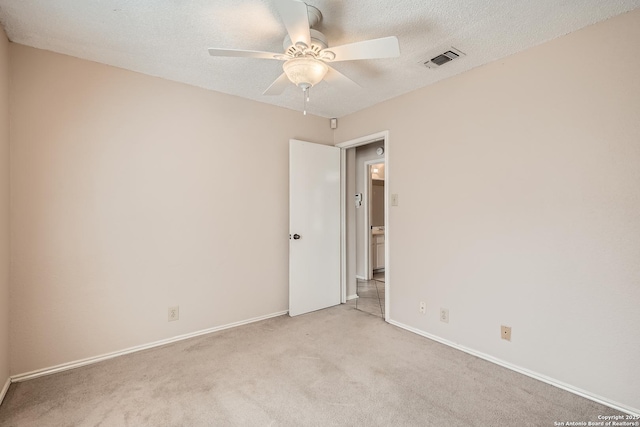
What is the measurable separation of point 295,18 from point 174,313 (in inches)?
104

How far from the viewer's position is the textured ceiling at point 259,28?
1.76 meters

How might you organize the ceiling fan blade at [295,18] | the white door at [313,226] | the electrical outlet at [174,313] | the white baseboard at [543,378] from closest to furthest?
the ceiling fan blade at [295,18]
the white baseboard at [543,378]
the electrical outlet at [174,313]
the white door at [313,226]

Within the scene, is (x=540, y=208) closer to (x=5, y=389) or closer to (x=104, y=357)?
(x=104, y=357)

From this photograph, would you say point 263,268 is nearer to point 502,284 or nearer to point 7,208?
point 7,208

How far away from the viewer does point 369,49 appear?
1.65 meters

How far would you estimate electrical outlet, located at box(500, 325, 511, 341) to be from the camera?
7.57 ft

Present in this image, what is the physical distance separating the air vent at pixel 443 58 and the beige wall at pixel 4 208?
120 inches

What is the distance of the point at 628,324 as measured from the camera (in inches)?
71.4

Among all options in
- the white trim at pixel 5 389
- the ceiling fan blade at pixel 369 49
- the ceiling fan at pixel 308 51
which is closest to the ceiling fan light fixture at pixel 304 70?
the ceiling fan at pixel 308 51

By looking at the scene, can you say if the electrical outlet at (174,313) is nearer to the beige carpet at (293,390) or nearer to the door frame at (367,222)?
the beige carpet at (293,390)

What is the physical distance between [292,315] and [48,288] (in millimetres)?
2197

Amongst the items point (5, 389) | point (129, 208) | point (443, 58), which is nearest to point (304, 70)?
point (443, 58)

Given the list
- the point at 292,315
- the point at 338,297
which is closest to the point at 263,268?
the point at 292,315

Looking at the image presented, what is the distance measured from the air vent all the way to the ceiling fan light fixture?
1042 millimetres
